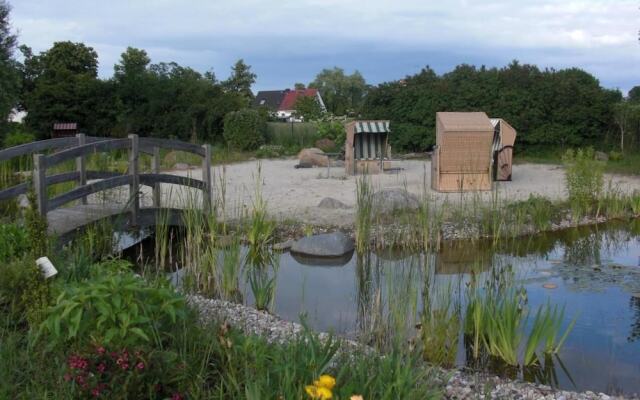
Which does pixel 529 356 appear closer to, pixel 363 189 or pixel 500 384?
pixel 500 384

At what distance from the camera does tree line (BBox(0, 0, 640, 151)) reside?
53.1ft

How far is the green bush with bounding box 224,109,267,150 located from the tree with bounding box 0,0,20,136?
579 centimetres

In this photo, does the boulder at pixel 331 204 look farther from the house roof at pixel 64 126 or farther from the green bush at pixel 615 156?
the house roof at pixel 64 126

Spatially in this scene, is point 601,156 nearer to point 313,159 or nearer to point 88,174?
point 313,159

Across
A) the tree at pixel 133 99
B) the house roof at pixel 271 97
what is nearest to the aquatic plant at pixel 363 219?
the tree at pixel 133 99

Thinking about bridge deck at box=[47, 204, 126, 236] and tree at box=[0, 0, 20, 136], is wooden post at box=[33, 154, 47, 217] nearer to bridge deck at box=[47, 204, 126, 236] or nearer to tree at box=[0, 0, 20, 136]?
bridge deck at box=[47, 204, 126, 236]

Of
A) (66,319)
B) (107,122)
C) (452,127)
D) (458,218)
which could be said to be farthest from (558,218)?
(107,122)

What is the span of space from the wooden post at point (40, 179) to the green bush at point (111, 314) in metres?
2.69

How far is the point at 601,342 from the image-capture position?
13.8 ft

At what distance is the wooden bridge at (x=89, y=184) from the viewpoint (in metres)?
5.46

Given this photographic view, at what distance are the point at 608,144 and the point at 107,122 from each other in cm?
1488

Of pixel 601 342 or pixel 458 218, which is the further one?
pixel 458 218

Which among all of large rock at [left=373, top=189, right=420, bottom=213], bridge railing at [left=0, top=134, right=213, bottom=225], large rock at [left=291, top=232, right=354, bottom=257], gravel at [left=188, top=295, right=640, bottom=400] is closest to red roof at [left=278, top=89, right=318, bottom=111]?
large rock at [left=373, top=189, right=420, bottom=213]

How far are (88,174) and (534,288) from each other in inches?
191
